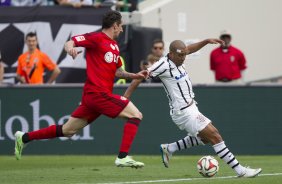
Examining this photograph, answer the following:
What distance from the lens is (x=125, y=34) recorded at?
21.3 metres

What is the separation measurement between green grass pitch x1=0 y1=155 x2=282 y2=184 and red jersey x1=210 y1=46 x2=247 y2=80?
253 cm

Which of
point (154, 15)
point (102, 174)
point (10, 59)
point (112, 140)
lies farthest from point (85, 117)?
point (154, 15)

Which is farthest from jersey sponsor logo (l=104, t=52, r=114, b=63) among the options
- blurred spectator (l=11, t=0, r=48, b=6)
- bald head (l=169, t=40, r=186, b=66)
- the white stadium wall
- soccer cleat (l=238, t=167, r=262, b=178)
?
the white stadium wall

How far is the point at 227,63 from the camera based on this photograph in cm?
2066

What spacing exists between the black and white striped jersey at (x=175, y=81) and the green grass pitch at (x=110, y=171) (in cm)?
104

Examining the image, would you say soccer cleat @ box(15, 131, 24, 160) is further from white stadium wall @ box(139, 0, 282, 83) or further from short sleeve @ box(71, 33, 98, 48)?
white stadium wall @ box(139, 0, 282, 83)

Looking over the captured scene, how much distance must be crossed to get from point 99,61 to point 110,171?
191cm

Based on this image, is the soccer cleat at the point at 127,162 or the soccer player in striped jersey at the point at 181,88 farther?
the soccer player in striped jersey at the point at 181,88

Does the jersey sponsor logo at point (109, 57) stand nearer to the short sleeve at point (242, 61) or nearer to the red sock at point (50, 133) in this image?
the red sock at point (50, 133)

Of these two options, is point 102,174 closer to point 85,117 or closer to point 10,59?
point 85,117

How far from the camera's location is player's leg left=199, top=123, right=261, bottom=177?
1347 cm

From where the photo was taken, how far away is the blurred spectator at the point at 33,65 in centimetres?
1980

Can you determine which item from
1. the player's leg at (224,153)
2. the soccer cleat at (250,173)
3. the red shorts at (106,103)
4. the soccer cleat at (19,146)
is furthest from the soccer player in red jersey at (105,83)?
the soccer cleat at (250,173)

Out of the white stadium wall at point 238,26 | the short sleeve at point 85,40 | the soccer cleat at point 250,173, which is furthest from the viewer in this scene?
the white stadium wall at point 238,26
